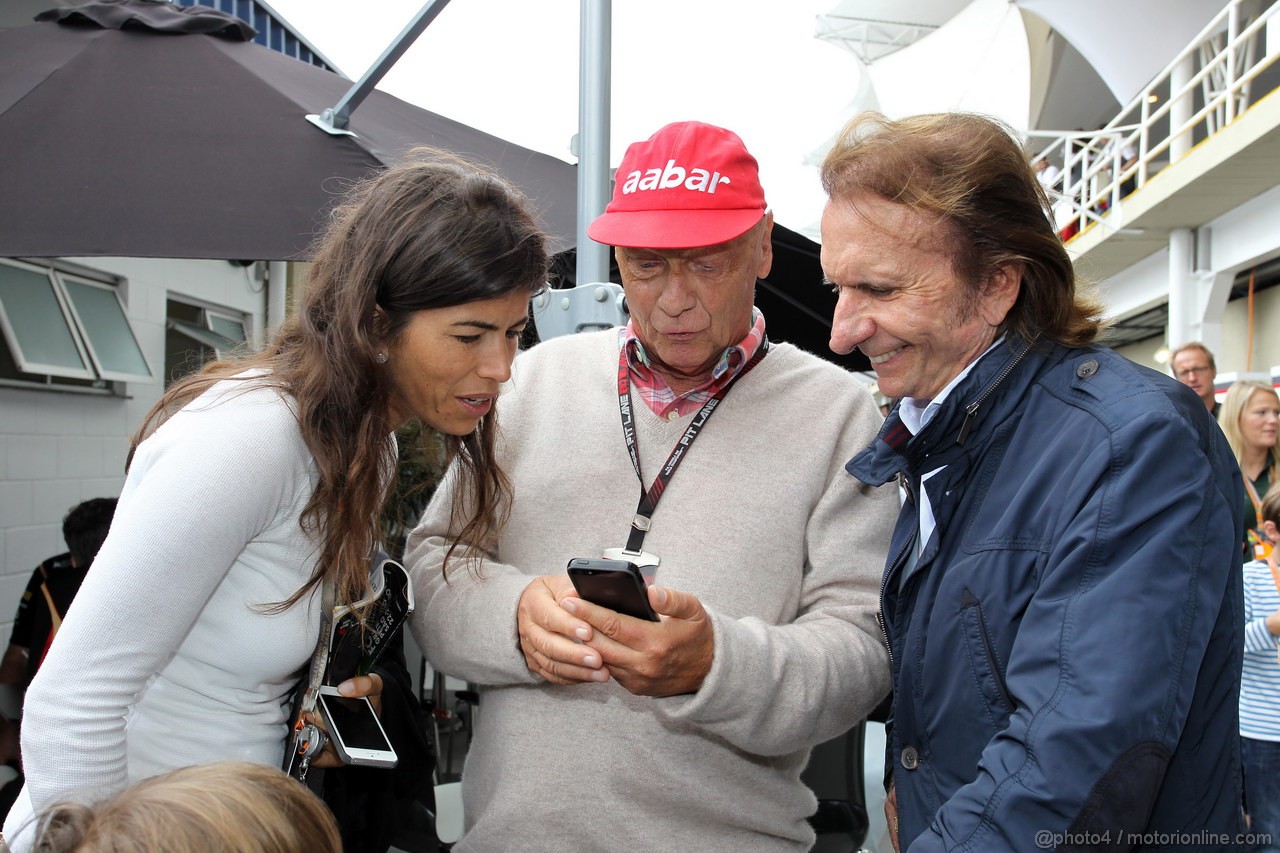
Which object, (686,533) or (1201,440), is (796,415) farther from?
(1201,440)

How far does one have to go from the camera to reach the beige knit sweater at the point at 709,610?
1.65 m

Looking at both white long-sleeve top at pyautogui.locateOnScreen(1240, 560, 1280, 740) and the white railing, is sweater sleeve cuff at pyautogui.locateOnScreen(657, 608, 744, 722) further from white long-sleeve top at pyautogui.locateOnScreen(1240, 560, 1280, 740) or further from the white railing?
the white railing

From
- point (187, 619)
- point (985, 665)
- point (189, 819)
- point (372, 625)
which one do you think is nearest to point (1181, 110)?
point (985, 665)

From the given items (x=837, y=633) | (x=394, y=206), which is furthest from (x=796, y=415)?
(x=394, y=206)

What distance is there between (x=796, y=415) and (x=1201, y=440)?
2.76ft

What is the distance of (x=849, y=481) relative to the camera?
6.03 ft

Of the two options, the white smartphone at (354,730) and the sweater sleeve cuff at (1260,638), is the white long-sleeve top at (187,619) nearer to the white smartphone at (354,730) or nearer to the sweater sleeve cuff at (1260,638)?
the white smartphone at (354,730)

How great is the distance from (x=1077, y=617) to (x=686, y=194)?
1145 millimetres

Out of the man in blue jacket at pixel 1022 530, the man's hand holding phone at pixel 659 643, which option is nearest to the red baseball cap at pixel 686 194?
the man in blue jacket at pixel 1022 530

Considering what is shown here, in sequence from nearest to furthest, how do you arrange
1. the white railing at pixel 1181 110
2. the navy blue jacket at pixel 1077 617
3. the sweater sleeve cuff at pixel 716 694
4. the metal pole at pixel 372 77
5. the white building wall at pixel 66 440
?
the navy blue jacket at pixel 1077 617 → the sweater sleeve cuff at pixel 716 694 → the metal pole at pixel 372 77 → the white building wall at pixel 66 440 → the white railing at pixel 1181 110

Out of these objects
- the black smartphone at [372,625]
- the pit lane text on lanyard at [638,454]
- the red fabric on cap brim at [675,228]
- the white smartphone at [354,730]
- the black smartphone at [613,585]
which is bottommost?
the white smartphone at [354,730]

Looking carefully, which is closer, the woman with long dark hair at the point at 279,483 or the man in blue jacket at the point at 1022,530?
the man in blue jacket at the point at 1022,530

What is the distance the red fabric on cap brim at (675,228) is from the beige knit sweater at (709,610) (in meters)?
0.31

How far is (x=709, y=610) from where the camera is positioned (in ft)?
5.15
